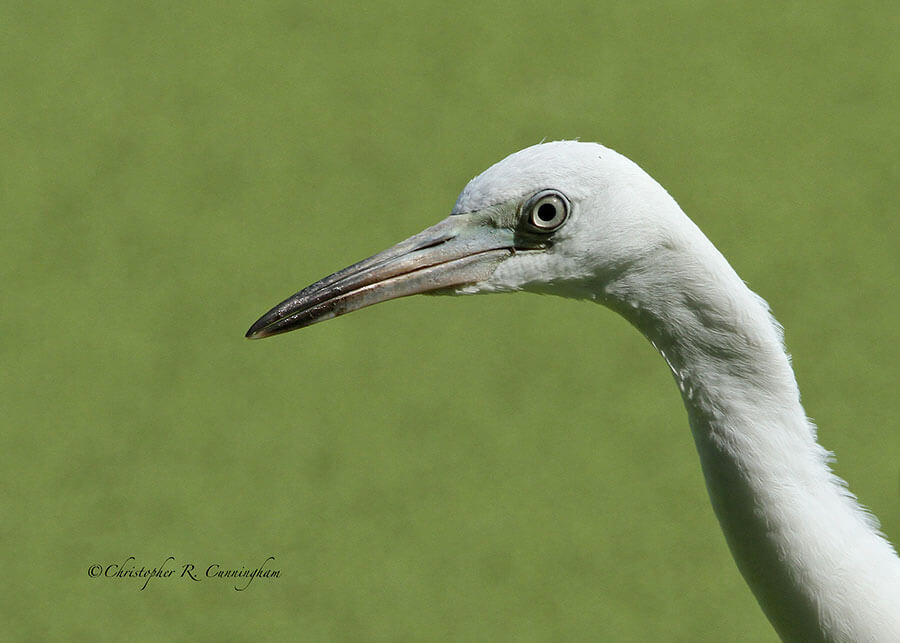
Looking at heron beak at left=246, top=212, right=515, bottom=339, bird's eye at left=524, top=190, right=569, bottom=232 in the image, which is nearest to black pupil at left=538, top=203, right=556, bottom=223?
bird's eye at left=524, top=190, right=569, bottom=232

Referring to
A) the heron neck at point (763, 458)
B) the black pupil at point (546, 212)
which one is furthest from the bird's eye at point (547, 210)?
the heron neck at point (763, 458)

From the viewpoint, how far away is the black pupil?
4.97ft

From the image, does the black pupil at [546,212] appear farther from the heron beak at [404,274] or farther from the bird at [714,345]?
the heron beak at [404,274]

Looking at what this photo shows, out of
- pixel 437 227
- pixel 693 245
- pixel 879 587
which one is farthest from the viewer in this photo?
pixel 437 227

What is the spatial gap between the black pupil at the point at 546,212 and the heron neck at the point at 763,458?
0.48 ft

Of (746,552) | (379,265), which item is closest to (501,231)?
(379,265)

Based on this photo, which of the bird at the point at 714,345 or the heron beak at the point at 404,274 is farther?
the heron beak at the point at 404,274

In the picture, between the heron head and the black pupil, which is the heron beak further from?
the black pupil

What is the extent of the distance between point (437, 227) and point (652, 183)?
0.38 meters

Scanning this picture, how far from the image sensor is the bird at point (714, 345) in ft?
4.77

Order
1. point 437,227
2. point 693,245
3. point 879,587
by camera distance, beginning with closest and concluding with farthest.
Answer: point 693,245 → point 879,587 → point 437,227

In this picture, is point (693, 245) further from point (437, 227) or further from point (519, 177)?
point (437, 227)

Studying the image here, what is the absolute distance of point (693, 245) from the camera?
56.4 inches

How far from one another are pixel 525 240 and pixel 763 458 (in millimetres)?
519
